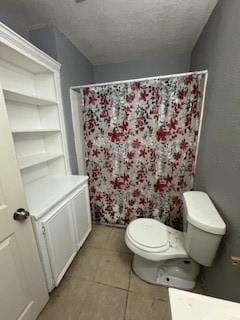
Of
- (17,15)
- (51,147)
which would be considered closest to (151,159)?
(51,147)

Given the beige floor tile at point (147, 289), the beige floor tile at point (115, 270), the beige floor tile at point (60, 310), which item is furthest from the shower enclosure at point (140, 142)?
the beige floor tile at point (60, 310)

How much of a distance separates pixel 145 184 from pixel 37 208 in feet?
3.76

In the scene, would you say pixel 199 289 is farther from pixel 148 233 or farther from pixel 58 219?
pixel 58 219

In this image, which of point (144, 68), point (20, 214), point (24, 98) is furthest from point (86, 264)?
point (144, 68)

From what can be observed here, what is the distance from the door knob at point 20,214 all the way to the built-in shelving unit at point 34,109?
0.44 meters

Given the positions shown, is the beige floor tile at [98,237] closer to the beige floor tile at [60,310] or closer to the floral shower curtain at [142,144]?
the floral shower curtain at [142,144]

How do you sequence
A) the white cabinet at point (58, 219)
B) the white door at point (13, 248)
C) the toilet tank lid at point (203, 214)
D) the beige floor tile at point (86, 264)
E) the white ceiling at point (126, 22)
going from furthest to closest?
the beige floor tile at point (86, 264)
the white ceiling at point (126, 22)
the white cabinet at point (58, 219)
the toilet tank lid at point (203, 214)
the white door at point (13, 248)

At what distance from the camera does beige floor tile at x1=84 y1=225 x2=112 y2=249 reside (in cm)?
182

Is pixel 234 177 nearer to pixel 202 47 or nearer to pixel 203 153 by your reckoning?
pixel 203 153

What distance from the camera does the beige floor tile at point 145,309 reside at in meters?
1.13

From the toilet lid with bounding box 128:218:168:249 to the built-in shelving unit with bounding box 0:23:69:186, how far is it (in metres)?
1.00

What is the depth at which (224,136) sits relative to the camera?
1.07 m

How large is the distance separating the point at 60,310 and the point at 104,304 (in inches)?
13.0

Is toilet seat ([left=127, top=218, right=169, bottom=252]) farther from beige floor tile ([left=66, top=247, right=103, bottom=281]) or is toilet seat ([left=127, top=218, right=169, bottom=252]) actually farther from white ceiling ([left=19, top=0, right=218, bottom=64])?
white ceiling ([left=19, top=0, right=218, bottom=64])
